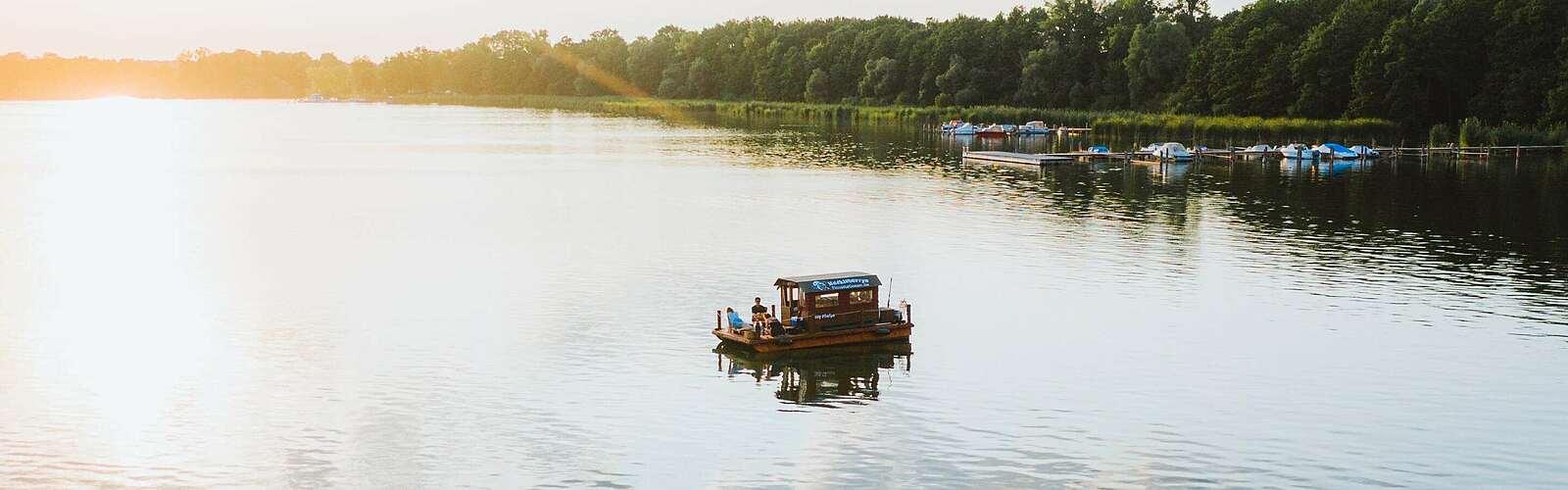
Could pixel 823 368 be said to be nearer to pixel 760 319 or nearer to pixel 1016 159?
pixel 760 319

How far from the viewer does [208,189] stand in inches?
4355

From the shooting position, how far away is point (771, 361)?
1786 inches

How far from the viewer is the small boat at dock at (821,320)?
45562mm

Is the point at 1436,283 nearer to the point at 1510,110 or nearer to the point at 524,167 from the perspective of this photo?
the point at 524,167

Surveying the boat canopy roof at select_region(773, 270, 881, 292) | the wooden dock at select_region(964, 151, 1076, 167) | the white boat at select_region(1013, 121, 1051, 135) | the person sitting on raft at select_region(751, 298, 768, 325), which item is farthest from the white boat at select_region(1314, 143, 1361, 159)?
the person sitting on raft at select_region(751, 298, 768, 325)

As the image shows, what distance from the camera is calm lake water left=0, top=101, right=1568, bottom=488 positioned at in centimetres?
3531

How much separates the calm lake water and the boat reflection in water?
7.5 inches

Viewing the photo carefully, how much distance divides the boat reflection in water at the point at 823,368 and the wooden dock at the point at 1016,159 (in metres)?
88.9

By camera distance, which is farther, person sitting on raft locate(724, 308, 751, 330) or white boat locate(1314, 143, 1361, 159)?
white boat locate(1314, 143, 1361, 159)

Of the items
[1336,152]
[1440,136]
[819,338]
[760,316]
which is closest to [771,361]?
[760,316]

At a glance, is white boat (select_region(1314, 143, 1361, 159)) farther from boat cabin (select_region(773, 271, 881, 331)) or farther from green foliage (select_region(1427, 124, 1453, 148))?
boat cabin (select_region(773, 271, 881, 331))

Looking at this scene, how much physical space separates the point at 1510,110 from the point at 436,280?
425 ft

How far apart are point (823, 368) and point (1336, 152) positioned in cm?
10716

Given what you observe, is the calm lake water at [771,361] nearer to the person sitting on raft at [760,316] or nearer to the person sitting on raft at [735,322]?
the person sitting on raft at [735,322]
